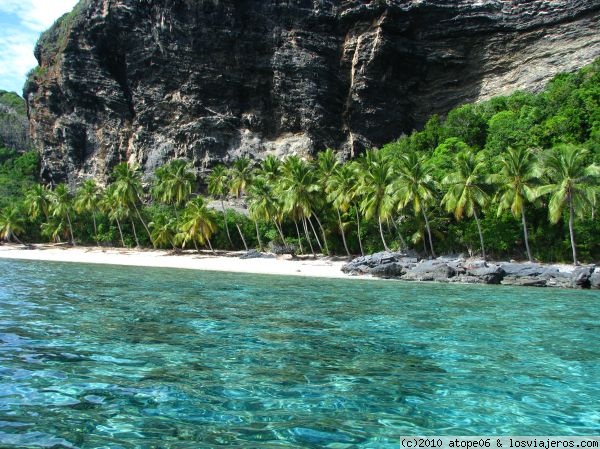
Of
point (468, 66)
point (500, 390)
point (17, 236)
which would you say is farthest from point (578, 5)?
point (17, 236)

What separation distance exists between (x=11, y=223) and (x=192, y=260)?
29647 mm

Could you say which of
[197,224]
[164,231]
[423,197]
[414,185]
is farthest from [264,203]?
[423,197]

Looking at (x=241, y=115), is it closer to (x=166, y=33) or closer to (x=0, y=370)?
(x=166, y=33)

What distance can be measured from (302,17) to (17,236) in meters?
48.1

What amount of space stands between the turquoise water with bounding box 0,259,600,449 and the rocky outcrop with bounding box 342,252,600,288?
10.7 meters

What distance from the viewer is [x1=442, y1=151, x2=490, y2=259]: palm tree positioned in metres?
34.8

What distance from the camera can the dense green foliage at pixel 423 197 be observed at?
3394 centimetres

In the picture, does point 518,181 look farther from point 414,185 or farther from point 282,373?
point 282,373

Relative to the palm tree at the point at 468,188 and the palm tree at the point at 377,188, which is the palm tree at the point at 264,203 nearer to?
the palm tree at the point at 377,188

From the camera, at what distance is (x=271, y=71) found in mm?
67000

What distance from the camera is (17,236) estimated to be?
60969 mm

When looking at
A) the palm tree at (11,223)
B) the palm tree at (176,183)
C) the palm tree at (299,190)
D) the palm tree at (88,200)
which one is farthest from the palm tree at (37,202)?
the palm tree at (299,190)

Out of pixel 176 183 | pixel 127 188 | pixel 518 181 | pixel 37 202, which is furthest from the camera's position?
pixel 37 202

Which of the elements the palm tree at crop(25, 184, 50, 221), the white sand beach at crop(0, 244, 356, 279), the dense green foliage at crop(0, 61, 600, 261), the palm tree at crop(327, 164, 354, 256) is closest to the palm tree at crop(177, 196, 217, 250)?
the dense green foliage at crop(0, 61, 600, 261)
